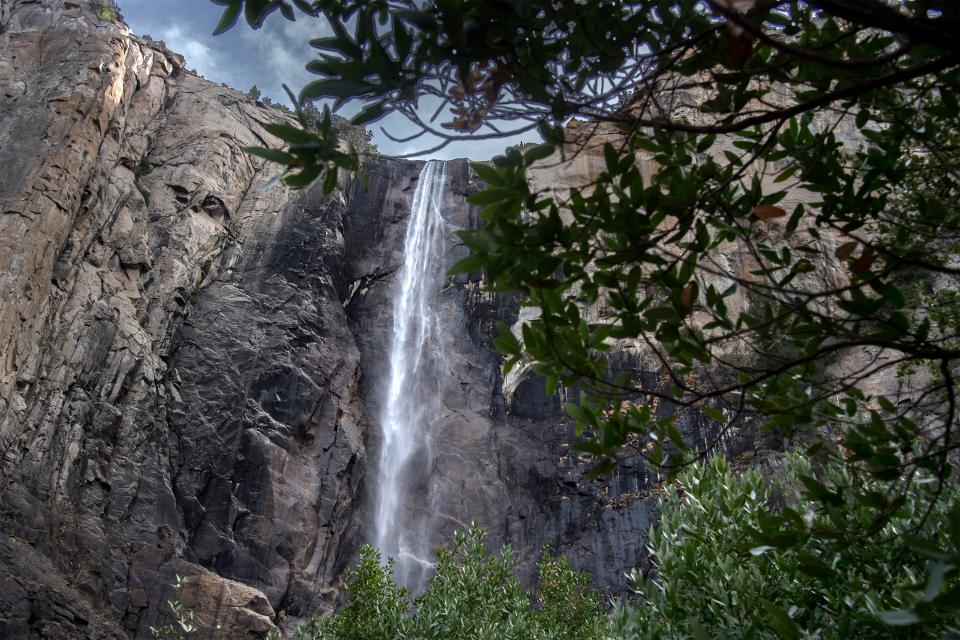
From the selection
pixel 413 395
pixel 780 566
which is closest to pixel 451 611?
pixel 780 566

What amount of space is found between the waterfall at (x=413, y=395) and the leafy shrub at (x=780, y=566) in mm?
17781

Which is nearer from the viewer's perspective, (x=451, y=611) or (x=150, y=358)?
(x=451, y=611)

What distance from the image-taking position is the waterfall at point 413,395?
75.3 feet

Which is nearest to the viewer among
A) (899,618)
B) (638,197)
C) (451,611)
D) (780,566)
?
(899,618)

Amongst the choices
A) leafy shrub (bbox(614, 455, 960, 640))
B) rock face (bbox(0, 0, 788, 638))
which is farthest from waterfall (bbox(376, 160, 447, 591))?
leafy shrub (bbox(614, 455, 960, 640))

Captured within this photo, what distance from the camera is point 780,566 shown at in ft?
14.7

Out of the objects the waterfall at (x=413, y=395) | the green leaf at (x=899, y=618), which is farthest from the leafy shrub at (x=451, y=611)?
the waterfall at (x=413, y=395)

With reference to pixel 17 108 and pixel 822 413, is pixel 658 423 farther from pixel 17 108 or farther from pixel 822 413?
pixel 17 108

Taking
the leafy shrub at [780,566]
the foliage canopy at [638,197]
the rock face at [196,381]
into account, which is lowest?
the leafy shrub at [780,566]

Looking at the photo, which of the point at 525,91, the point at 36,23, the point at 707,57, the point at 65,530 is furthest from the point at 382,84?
the point at 36,23

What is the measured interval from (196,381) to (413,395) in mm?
7719

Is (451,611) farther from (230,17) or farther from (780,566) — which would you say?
(230,17)

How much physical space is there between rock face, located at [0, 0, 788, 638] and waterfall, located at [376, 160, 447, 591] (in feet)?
1.52

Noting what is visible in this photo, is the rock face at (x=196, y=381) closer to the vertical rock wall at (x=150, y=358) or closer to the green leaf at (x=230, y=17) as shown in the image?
the vertical rock wall at (x=150, y=358)
